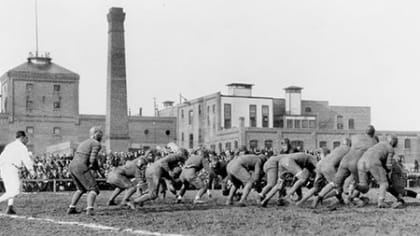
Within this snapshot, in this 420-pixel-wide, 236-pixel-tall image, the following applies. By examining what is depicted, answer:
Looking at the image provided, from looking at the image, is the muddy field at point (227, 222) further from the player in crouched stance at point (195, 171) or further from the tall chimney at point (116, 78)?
the tall chimney at point (116, 78)

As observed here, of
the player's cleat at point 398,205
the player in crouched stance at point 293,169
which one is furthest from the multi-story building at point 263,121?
the player's cleat at point 398,205

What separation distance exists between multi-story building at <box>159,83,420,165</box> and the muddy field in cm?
5503

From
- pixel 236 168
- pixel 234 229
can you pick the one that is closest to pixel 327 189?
pixel 236 168

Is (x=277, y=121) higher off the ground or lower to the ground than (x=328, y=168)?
higher

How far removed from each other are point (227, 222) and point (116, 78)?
4012cm

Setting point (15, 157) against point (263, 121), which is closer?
point (15, 157)

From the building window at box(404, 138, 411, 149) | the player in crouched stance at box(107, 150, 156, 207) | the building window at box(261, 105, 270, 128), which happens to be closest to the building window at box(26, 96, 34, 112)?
the building window at box(261, 105, 270, 128)

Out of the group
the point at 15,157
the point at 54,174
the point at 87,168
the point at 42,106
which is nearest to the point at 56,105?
the point at 42,106

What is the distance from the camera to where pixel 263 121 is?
8175 centimetres

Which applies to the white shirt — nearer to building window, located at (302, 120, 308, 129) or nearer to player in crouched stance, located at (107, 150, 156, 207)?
player in crouched stance, located at (107, 150, 156, 207)

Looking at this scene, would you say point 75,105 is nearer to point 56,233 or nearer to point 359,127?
point 359,127

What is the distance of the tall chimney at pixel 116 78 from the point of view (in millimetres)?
52344

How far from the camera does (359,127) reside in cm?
8975

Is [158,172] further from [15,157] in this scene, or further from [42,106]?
[42,106]
